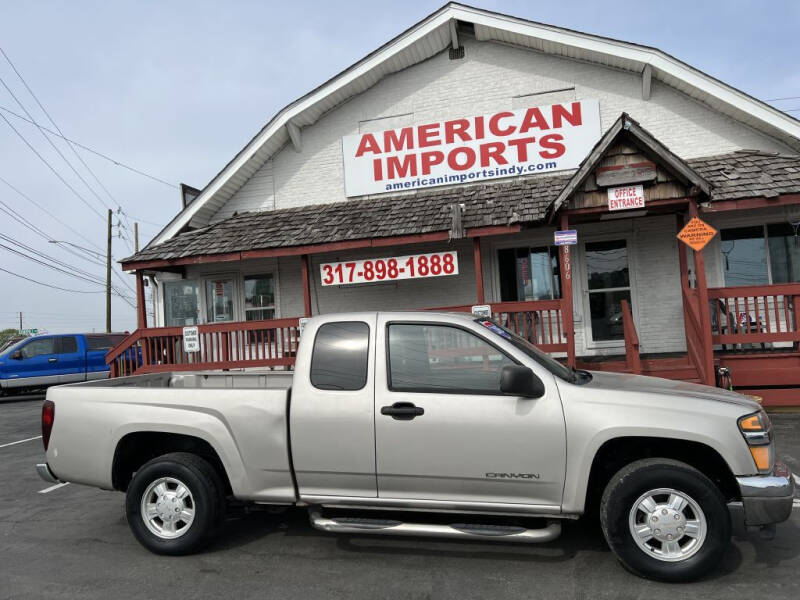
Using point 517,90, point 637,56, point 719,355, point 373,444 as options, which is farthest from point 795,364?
point 373,444

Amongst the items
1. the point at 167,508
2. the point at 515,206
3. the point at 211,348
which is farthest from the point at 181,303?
the point at 167,508

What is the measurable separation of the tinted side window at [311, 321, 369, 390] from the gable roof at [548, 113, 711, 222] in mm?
6017

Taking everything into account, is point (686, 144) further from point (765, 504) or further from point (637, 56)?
point (765, 504)

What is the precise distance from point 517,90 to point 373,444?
9942 millimetres

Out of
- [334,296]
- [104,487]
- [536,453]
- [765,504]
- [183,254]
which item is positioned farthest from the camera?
[334,296]

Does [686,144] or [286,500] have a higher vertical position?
[686,144]

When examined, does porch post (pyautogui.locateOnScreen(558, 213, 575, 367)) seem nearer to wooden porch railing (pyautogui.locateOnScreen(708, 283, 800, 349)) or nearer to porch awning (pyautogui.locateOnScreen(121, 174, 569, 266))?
porch awning (pyautogui.locateOnScreen(121, 174, 569, 266))

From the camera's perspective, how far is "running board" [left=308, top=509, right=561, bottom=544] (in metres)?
3.67

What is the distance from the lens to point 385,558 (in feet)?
13.6

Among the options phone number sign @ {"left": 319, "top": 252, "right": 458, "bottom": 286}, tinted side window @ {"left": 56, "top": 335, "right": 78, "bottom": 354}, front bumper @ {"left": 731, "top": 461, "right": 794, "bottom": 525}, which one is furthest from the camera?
tinted side window @ {"left": 56, "top": 335, "right": 78, "bottom": 354}

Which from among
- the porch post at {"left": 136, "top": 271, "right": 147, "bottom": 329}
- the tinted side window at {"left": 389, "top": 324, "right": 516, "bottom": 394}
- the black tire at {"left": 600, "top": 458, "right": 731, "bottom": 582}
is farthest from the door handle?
the porch post at {"left": 136, "top": 271, "right": 147, "bottom": 329}

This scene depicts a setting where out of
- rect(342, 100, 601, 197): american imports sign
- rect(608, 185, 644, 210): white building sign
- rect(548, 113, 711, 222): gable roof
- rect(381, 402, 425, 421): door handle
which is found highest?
rect(342, 100, 601, 197): american imports sign

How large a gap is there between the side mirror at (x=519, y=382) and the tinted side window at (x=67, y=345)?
56.5 feet

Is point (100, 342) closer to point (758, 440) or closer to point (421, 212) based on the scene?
point (421, 212)
